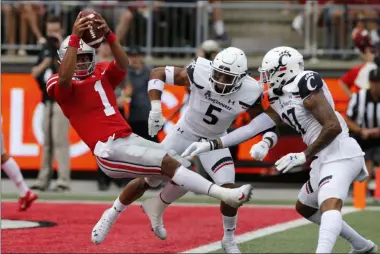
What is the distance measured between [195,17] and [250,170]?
9.19ft

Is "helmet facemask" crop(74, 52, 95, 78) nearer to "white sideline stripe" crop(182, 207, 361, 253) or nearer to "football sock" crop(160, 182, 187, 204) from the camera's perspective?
"football sock" crop(160, 182, 187, 204)

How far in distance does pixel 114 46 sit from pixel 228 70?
944mm

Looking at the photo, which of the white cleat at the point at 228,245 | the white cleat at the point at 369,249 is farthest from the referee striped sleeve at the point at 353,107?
the white cleat at the point at 369,249

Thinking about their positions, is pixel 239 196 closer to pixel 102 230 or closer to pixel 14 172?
pixel 102 230

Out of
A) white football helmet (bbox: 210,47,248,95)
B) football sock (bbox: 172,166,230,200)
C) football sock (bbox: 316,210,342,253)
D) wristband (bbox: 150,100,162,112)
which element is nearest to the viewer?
football sock (bbox: 316,210,342,253)

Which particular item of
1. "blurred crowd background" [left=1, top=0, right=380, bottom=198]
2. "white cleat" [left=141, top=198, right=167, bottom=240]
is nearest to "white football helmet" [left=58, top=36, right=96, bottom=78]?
"white cleat" [left=141, top=198, right=167, bottom=240]

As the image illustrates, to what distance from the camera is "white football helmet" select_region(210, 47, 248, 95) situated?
9.24 metres

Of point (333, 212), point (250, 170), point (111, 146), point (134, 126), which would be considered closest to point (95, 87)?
point (111, 146)

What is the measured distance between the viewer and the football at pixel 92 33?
28.6 ft

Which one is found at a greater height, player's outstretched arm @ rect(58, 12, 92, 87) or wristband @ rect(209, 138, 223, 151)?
player's outstretched arm @ rect(58, 12, 92, 87)

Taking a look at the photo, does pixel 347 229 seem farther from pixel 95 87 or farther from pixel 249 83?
pixel 95 87

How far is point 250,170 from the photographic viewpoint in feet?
53.3

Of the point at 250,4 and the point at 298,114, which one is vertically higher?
the point at 298,114

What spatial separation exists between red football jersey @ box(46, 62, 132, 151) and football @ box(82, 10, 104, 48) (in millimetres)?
476
